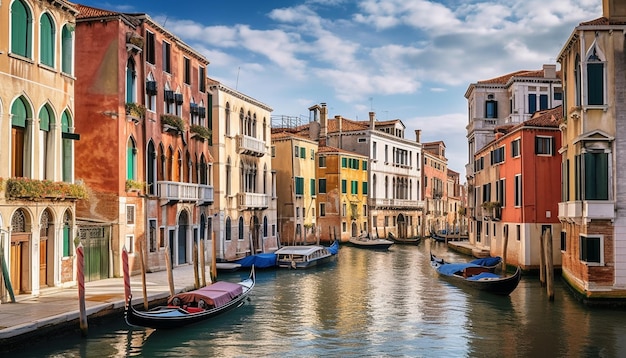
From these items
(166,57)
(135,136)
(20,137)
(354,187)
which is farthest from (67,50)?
(354,187)

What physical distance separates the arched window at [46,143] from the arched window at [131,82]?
12.8 feet

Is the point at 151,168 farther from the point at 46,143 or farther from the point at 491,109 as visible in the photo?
the point at 491,109

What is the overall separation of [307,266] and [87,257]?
1035cm

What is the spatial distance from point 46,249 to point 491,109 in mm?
23362

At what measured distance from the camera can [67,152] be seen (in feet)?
50.1

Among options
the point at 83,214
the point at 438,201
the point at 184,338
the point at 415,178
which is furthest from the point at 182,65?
the point at 438,201

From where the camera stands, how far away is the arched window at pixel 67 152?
49.8ft

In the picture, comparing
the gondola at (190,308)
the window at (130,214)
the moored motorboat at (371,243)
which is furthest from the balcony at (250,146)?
the gondola at (190,308)

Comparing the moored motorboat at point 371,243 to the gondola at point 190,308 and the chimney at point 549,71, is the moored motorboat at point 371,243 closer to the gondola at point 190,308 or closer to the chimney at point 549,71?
the chimney at point 549,71

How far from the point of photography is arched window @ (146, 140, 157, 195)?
768 inches

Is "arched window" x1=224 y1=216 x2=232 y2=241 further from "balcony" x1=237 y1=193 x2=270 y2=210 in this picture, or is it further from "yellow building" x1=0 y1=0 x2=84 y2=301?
"yellow building" x1=0 y1=0 x2=84 y2=301

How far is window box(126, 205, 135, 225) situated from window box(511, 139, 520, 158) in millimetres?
12557

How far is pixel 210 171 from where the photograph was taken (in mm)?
24781

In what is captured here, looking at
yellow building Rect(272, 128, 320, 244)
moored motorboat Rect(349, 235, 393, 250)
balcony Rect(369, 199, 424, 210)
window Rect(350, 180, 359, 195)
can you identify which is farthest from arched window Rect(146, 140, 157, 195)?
balcony Rect(369, 199, 424, 210)
